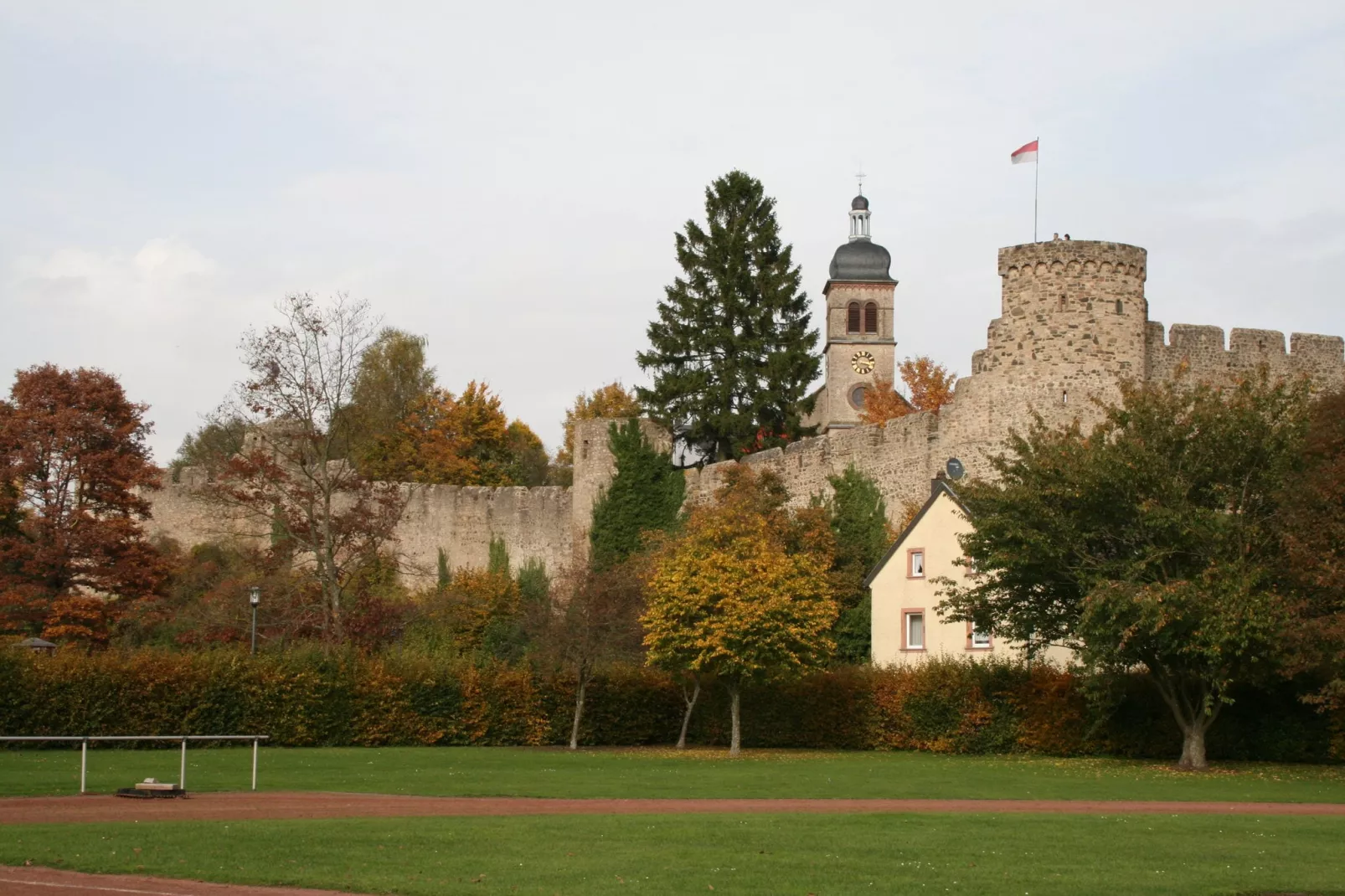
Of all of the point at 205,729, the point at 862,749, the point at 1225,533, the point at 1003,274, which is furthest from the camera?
the point at 1003,274

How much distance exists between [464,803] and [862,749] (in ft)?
53.6

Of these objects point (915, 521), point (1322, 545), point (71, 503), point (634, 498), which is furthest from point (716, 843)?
point (634, 498)

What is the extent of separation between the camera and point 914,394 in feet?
234

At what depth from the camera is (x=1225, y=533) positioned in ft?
96.1

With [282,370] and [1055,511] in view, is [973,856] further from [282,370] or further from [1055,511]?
[282,370]

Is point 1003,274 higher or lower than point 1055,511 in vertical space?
higher

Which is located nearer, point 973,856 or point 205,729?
point 973,856

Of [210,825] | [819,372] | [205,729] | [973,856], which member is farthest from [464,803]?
[819,372]

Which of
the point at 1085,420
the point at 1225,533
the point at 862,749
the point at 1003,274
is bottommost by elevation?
the point at 862,749

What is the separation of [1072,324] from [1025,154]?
3982 mm

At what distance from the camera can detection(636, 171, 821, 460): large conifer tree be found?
55312 mm

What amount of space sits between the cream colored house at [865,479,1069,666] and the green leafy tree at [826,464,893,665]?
0.72m

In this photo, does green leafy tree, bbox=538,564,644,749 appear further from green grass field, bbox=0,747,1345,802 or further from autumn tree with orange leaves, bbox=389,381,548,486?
autumn tree with orange leaves, bbox=389,381,548,486

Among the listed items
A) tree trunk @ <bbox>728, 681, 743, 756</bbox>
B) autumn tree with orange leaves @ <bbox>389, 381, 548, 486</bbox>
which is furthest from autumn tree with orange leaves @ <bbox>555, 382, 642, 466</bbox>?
tree trunk @ <bbox>728, 681, 743, 756</bbox>
